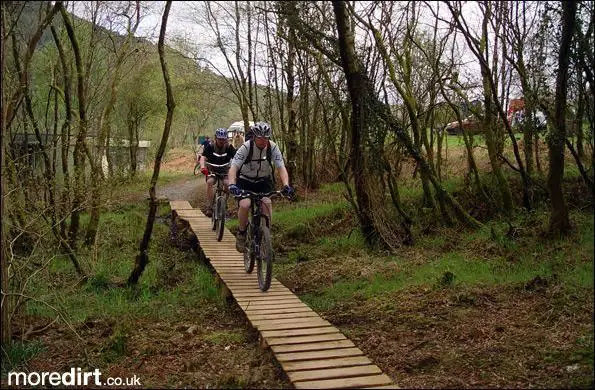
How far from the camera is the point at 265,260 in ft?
21.8

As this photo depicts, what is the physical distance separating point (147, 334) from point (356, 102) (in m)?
4.59

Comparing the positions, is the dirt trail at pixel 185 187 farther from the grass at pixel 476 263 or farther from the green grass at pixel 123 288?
the grass at pixel 476 263

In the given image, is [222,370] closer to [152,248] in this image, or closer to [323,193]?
[152,248]

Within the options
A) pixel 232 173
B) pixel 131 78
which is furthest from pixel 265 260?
pixel 131 78

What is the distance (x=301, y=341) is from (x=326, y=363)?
0.54m

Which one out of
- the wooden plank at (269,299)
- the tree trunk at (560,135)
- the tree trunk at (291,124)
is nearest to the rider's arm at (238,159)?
the wooden plank at (269,299)

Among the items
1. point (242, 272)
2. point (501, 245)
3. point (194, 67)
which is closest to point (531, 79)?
point (501, 245)

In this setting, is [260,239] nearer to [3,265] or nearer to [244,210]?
[244,210]

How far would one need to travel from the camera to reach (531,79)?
896 cm

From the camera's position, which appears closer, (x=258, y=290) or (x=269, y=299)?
(x=269, y=299)

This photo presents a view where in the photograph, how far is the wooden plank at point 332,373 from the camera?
13.1ft

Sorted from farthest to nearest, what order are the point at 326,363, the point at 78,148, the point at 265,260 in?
1. the point at 78,148
2. the point at 265,260
3. the point at 326,363

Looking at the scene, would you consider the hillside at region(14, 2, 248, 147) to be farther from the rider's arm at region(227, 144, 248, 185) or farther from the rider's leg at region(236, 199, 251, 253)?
the rider's leg at region(236, 199, 251, 253)

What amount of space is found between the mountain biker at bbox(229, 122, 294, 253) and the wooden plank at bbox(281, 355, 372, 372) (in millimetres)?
2778
